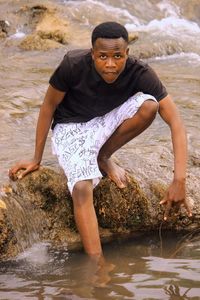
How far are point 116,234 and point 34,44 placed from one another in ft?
19.4

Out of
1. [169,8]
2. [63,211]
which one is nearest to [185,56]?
[169,8]

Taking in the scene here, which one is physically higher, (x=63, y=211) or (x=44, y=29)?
(x=44, y=29)

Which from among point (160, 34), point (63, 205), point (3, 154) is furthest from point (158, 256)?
point (160, 34)

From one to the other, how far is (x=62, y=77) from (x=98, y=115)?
35 cm

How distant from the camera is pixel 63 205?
3926 mm

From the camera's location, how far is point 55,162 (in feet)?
13.6

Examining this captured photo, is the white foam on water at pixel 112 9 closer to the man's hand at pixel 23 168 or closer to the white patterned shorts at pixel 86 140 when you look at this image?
the white patterned shorts at pixel 86 140

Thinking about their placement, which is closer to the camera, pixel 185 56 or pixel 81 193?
pixel 81 193

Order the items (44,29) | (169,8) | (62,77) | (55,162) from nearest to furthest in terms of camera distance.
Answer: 1. (62,77)
2. (55,162)
3. (44,29)
4. (169,8)

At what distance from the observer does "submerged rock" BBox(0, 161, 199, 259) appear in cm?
371

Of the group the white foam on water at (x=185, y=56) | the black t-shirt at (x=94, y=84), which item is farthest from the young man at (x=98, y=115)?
the white foam on water at (x=185, y=56)

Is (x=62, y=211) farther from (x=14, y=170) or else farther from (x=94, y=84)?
(x=94, y=84)

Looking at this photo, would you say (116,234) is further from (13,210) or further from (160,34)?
(160,34)

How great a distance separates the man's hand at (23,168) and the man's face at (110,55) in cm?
71
